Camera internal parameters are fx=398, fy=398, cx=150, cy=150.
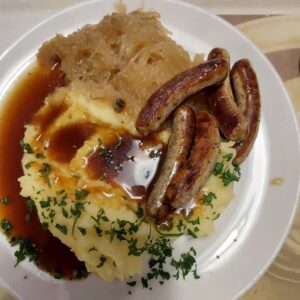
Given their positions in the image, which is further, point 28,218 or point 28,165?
point 28,218

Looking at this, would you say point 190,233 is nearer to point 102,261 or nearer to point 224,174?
point 224,174

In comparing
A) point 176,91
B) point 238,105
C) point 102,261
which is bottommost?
point 102,261

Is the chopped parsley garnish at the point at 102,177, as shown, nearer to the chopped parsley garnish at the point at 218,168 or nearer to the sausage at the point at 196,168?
the sausage at the point at 196,168

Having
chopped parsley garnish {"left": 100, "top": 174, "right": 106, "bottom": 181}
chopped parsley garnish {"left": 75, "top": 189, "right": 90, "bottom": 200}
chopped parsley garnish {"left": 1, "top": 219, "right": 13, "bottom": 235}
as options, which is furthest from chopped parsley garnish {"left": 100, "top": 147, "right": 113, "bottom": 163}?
chopped parsley garnish {"left": 1, "top": 219, "right": 13, "bottom": 235}

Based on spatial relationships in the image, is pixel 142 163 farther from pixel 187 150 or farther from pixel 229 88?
pixel 229 88

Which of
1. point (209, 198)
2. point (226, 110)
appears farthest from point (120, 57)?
point (209, 198)

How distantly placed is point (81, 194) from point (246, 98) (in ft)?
4.29

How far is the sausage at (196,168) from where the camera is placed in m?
2.41

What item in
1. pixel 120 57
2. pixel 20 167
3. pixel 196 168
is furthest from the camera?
pixel 120 57

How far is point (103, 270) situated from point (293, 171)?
1.47 m

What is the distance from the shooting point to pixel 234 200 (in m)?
2.82

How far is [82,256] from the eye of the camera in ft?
8.36

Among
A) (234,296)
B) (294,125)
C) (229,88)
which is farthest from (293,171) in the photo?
(234,296)

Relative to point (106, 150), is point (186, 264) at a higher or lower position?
lower
